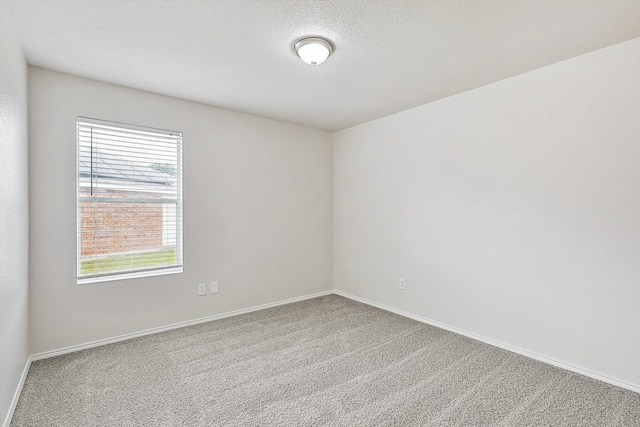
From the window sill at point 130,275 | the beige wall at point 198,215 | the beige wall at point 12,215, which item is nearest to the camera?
the beige wall at point 12,215

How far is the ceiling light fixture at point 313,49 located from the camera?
2.19 m

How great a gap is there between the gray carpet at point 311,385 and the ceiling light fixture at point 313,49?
232 cm

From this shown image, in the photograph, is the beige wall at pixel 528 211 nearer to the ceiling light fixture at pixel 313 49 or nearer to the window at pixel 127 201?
the ceiling light fixture at pixel 313 49

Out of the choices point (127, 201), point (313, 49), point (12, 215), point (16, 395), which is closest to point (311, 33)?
point (313, 49)

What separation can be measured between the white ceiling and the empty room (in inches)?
0.7

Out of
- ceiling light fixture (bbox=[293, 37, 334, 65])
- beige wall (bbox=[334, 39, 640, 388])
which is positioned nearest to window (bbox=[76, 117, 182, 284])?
ceiling light fixture (bbox=[293, 37, 334, 65])

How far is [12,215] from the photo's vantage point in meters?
1.99

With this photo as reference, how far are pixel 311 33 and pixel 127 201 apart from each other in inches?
91.5

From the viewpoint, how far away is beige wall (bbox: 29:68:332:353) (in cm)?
268

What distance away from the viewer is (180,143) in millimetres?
3416

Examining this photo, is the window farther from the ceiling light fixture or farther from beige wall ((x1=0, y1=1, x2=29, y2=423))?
the ceiling light fixture

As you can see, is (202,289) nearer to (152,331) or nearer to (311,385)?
(152,331)

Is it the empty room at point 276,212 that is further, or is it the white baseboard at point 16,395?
the empty room at point 276,212


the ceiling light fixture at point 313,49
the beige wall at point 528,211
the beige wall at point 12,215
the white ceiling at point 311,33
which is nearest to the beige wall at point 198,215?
the beige wall at point 12,215
